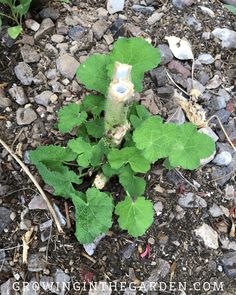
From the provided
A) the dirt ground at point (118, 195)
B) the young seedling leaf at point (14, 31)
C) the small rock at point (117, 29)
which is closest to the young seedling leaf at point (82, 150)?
the dirt ground at point (118, 195)

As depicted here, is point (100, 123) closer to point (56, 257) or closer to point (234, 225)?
point (56, 257)

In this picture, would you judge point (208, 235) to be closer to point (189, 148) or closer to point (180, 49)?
point (189, 148)

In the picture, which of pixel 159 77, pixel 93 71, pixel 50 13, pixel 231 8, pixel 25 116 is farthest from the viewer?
pixel 231 8

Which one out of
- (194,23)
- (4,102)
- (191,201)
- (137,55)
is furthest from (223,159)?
(4,102)

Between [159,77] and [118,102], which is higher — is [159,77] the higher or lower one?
the lower one

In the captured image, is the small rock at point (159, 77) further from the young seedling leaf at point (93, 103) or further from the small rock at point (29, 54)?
the small rock at point (29, 54)

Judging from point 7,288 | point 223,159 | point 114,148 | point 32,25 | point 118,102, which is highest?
point 118,102

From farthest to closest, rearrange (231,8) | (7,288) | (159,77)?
(231,8) → (159,77) → (7,288)
